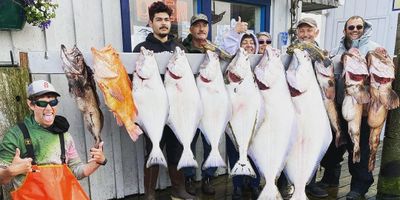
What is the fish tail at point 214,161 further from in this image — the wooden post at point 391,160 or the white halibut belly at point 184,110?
the wooden post at point 391,160

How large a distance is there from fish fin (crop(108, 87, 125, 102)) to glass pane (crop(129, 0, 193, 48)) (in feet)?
3.88

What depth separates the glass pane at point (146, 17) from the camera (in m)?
3.18

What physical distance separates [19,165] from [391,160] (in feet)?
10.2

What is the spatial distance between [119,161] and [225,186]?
1.25 meters

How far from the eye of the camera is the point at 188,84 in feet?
7.18

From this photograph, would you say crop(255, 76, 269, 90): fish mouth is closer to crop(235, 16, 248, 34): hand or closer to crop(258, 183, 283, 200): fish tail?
crop(258, 183, 283, 200): fish tail

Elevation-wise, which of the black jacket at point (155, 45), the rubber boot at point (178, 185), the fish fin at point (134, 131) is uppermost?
the black jacket at point (155, 45)

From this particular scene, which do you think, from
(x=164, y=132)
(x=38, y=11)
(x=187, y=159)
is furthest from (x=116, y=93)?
(x=38, y=11)

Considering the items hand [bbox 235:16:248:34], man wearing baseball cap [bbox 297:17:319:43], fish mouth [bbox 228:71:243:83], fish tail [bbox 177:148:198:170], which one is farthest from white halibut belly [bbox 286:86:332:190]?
hand [bbox 235:16:248:34]

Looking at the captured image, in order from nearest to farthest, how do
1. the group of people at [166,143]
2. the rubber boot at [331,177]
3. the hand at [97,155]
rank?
the group of people at [166,143]
the hand at [97,155]
the rubber boot at [331,177]

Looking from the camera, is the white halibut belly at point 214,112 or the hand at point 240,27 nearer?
the white halibut belly at point 214,112

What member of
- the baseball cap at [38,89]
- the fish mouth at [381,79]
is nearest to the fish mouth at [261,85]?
the fish mouth at [381,79]

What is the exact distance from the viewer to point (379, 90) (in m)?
2.44

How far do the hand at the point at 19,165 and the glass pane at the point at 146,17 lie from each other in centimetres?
178
